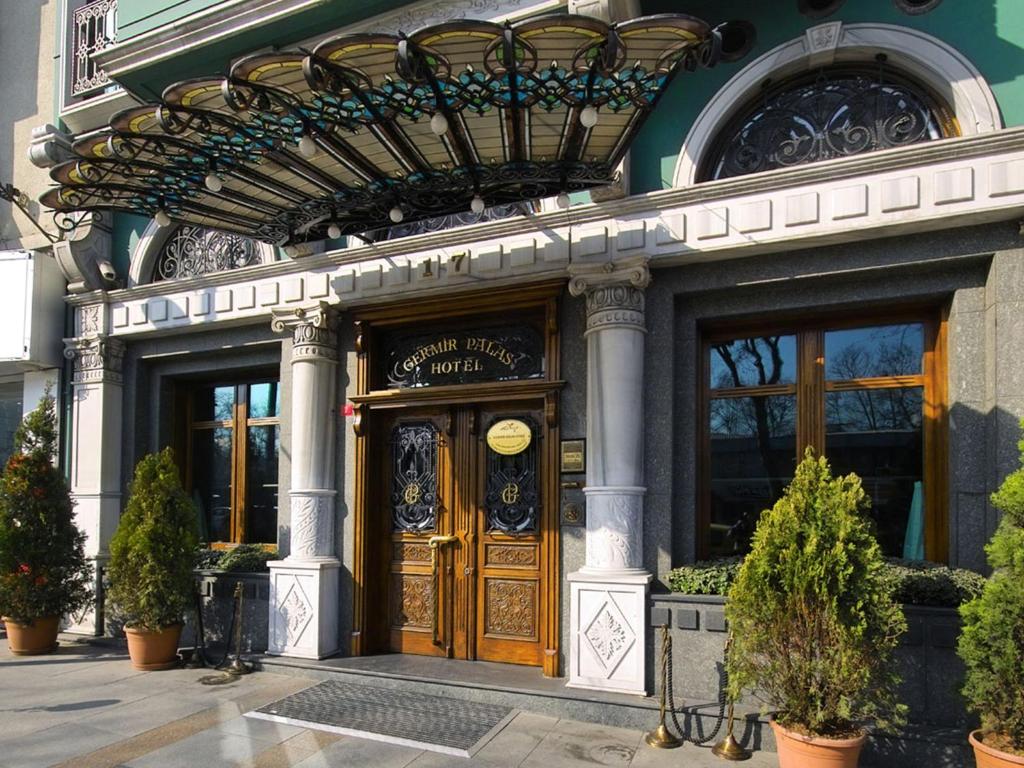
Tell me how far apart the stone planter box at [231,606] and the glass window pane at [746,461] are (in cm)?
486

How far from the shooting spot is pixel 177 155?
587cm

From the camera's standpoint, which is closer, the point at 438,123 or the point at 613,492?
the point at 438,123

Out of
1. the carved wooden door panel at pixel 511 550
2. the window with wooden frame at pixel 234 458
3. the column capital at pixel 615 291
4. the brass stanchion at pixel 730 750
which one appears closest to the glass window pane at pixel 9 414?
the window with wooden frame at pixel 234 458

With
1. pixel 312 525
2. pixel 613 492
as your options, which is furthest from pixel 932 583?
pixel 312 525

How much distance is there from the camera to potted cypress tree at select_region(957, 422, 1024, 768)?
4227 millimetres

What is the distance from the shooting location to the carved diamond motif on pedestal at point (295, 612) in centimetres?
749

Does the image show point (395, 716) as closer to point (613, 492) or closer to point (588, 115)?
point (613, 492)

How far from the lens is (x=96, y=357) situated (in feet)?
30.7

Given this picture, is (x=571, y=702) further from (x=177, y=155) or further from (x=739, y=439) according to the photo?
(x=177, y=155)

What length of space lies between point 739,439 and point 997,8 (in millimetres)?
3978

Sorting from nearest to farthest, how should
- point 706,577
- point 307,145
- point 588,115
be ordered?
point 588,115, point 307,145, point 706,577

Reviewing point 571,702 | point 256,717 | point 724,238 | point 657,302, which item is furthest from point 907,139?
point 256,717

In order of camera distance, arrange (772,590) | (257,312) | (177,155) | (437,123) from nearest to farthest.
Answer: (772,590) < (437,123) < (177,155) < (257,312)

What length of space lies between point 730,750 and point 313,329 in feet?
18.3
